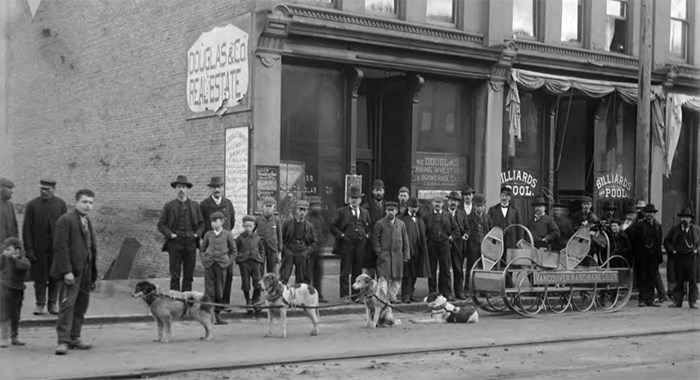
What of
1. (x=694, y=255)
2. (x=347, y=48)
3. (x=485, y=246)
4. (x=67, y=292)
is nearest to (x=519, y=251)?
(x=485, y=246)

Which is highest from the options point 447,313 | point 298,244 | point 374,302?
point 298,244

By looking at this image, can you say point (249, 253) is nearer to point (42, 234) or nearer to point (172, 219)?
point (172, 219)

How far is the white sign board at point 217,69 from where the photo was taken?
1942 centimetres

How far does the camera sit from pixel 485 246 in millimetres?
16297

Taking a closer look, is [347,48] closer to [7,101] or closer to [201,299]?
[201,299]

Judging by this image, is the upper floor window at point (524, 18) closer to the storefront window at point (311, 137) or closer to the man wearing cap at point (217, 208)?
the storefront window at point (311, 137)

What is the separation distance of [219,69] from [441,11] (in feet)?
19.1

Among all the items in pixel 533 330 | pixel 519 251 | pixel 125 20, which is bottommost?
pixel 533 330

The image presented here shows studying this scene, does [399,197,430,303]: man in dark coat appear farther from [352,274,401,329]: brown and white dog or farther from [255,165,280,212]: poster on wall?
[255,165,280,212]: poster on wall

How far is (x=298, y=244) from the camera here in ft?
53.3

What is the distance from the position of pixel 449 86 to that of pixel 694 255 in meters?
7.15

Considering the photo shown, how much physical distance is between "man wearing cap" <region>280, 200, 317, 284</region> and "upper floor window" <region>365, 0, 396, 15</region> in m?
6.57

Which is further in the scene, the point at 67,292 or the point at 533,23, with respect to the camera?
the point at 533,23

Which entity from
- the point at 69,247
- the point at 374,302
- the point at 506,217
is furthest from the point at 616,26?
the point at 69,247
